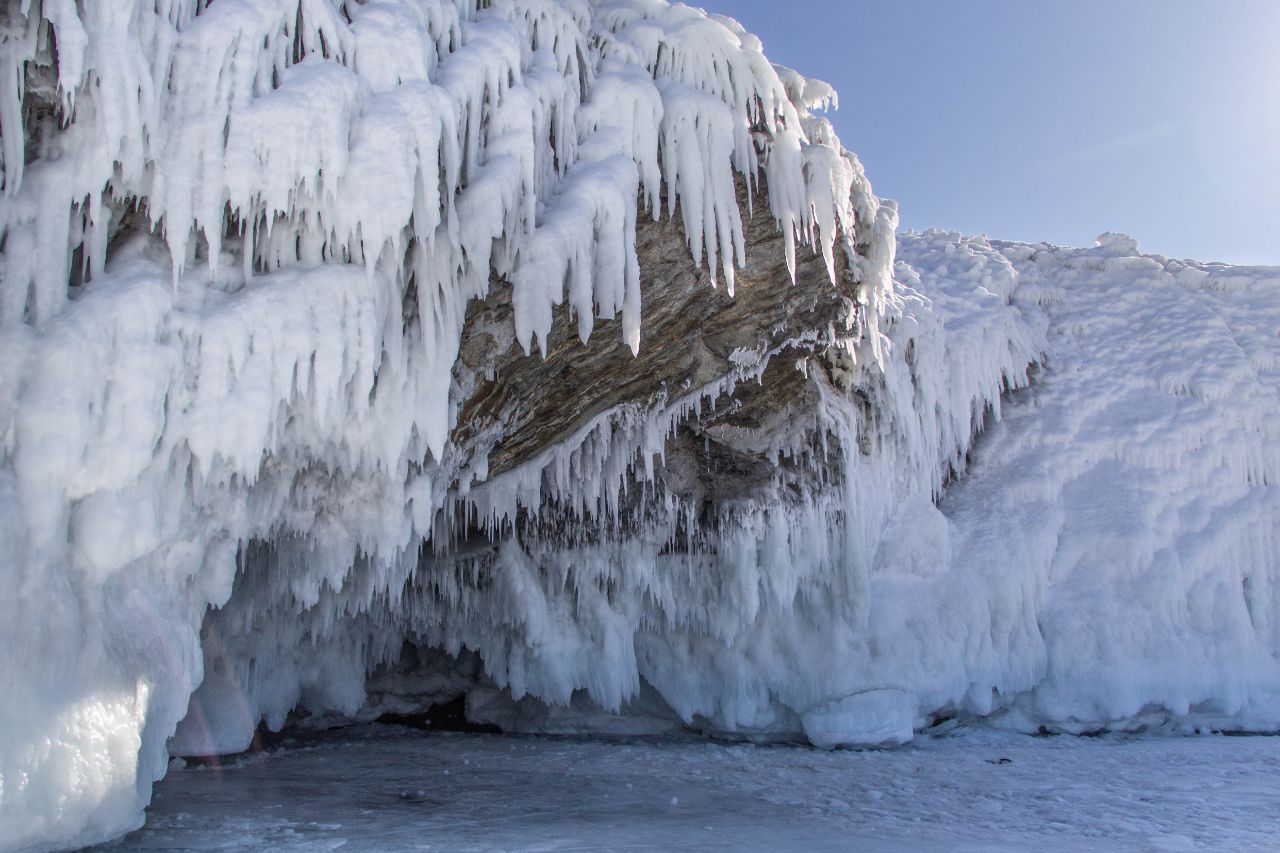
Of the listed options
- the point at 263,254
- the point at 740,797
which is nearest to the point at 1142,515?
the point at 740,797

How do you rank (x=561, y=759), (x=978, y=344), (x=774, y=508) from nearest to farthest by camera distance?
(x=561, y=759) → (x=774, y=508) → (x=978, y=344)

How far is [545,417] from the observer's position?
873 centimetres

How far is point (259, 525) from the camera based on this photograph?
671cm

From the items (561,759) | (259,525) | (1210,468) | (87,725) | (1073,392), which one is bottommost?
(561,759)

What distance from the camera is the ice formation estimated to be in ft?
15.4

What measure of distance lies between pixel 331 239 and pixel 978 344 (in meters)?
9.86

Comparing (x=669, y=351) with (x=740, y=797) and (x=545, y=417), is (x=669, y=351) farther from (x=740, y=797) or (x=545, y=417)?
(x=740, y=797)

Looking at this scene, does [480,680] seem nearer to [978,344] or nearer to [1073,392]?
[978,344]

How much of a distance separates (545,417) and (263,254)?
3.57 m

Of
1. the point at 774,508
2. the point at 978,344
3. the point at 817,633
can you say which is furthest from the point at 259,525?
the point at 978,344

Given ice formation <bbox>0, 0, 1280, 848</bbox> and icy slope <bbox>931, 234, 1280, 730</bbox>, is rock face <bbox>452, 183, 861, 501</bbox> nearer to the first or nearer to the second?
ice formation <bbox>0, 0, 1280, 848</bbox>

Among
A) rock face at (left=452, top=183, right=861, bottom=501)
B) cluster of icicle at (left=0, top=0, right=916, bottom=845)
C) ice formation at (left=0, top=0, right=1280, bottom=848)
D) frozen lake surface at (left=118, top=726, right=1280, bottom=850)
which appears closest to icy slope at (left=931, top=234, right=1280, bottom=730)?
ice formation at (left=0, top=0, right=1280, bottom=848)

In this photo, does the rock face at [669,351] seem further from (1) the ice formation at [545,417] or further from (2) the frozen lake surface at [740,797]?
(2) the frozen lake surface at [740,797]

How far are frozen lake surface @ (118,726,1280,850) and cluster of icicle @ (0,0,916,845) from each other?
1501 mm
